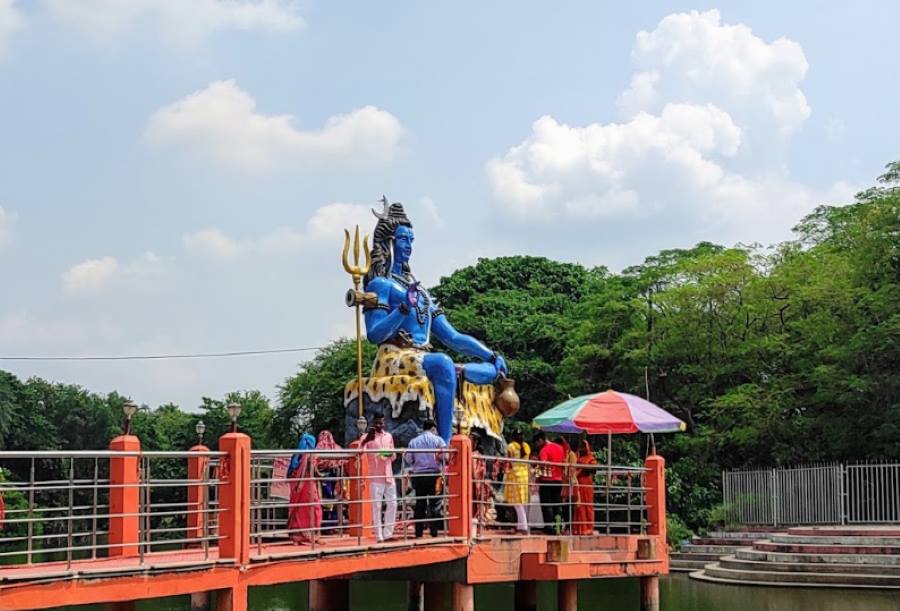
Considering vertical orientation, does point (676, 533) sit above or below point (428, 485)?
below

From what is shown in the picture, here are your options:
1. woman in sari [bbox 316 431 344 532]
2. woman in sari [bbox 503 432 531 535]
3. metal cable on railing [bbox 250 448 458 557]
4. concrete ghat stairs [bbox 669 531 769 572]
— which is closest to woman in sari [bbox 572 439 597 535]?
woman in sari [bbox 503 432 531 535]

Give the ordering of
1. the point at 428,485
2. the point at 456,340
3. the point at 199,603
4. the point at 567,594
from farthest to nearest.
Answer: the point at 456,340
the point at 567,594
the point at 428,485
the point at 199,603

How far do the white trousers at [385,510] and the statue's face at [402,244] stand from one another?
491 centimetres

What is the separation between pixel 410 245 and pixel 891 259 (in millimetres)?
18250

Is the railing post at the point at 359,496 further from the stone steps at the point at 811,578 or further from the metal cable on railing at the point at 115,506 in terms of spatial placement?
the stone steps at the point at 811,578

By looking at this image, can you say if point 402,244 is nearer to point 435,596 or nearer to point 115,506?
point 435,596

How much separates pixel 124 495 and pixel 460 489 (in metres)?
3.64

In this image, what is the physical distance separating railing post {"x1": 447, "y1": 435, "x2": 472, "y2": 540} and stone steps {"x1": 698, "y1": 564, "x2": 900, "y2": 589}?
42.9 feet

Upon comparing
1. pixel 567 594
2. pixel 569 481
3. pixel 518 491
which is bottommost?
pixel 567 594

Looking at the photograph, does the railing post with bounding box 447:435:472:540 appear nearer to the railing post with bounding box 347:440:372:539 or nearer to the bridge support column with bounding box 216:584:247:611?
the railing post with bounding box 347:440:372:539

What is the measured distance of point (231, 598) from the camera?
1070 centimetres

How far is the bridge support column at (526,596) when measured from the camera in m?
16.3

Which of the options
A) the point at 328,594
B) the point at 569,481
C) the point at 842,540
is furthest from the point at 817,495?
the point at 328,594

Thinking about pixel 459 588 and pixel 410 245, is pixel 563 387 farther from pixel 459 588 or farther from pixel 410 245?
pixel 459 588
